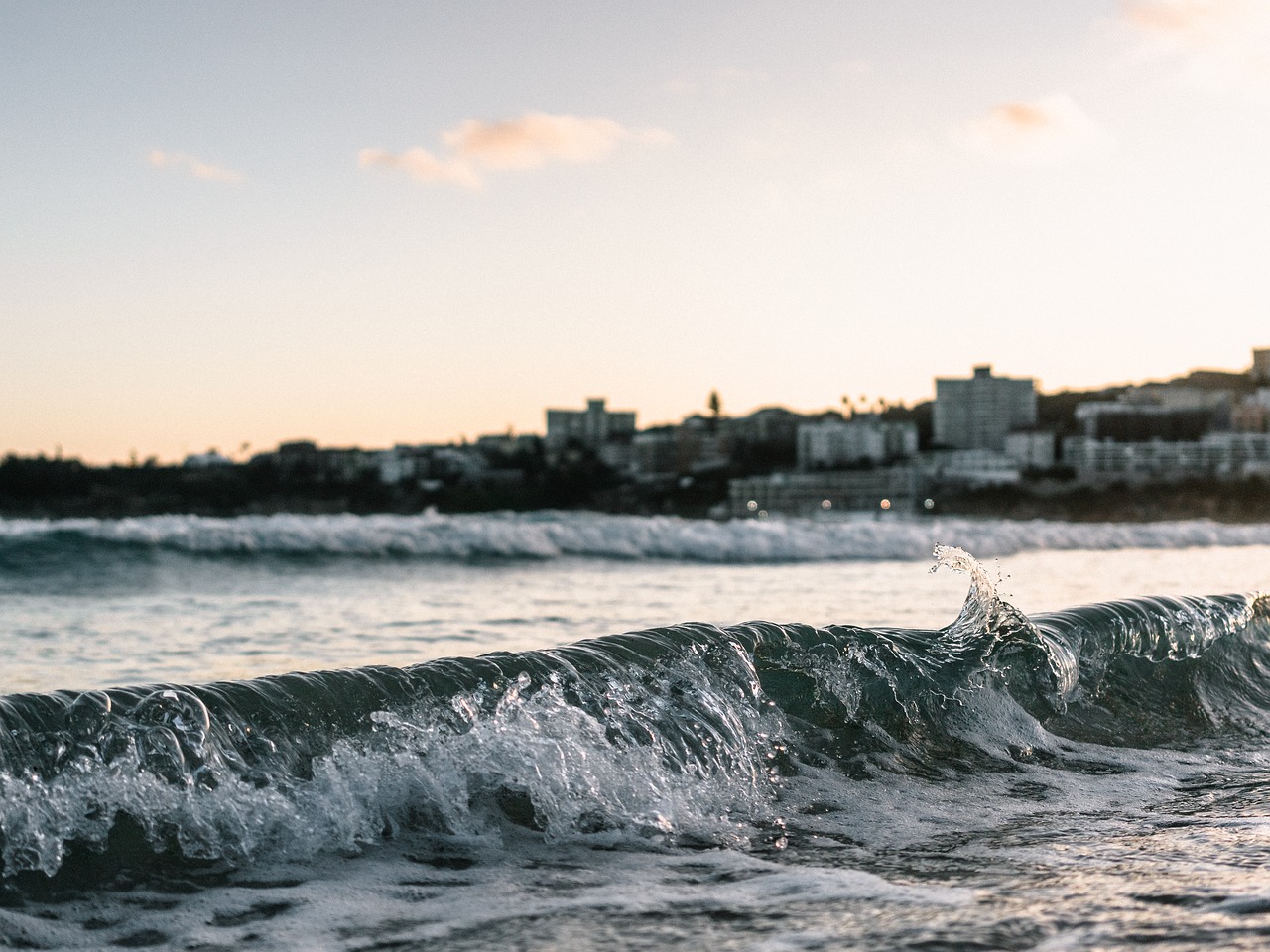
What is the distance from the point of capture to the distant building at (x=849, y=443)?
84.8 metres

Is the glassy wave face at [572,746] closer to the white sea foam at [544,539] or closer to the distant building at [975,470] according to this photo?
the white sea foam at [544,539]

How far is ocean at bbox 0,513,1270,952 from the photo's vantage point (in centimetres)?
304

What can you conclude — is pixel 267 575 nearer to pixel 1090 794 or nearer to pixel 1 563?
pixel 1 563

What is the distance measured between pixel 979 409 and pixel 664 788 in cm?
10887

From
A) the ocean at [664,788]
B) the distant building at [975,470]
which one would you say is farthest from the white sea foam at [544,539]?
the distant building at [975,470]

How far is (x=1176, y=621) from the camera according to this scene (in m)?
7.60

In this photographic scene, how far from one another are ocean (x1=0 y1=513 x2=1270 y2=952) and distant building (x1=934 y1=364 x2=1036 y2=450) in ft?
308

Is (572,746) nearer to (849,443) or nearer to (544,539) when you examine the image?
(544,539)

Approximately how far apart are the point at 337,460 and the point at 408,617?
52104 millimetres

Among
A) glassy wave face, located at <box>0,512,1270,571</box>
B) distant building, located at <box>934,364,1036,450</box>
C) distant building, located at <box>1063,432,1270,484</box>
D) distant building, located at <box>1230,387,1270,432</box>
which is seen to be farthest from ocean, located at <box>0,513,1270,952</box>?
distant building, located at <box>934,364,1036,450</box>

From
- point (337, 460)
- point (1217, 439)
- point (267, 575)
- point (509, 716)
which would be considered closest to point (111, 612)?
point (267, 575)

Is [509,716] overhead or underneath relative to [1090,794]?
overhead

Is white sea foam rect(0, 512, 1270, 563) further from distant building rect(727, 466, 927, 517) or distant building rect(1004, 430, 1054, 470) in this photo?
distant building rect(1004, 430, 1054, 470)

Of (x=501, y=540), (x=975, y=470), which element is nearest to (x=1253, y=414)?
(x=975, y=470)
